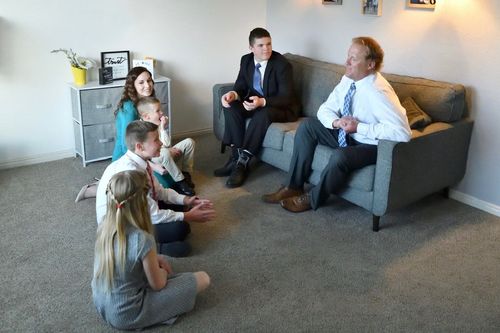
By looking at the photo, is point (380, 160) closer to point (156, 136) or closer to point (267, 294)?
point (267, 294)

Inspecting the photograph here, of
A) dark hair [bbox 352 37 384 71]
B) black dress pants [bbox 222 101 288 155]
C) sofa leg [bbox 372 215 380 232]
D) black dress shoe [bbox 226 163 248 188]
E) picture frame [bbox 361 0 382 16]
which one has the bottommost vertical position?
sofa leg [bbox 372 215 380 232]

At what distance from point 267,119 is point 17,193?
1858 millimetres

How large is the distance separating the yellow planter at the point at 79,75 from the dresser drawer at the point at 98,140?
356mm

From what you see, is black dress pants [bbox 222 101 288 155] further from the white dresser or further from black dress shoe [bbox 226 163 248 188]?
the white dresser

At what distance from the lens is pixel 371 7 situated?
392 cm

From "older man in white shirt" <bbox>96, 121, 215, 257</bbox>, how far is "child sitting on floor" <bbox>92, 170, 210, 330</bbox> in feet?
1.48

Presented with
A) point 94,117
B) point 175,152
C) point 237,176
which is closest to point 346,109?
point 237,176

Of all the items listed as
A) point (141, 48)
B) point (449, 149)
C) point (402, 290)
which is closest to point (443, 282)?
point (402, 290)

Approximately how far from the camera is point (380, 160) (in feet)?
9.76

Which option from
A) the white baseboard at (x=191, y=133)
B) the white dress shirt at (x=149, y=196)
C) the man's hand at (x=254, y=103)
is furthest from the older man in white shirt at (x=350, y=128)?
the white baseboard at (x=191, y=133)

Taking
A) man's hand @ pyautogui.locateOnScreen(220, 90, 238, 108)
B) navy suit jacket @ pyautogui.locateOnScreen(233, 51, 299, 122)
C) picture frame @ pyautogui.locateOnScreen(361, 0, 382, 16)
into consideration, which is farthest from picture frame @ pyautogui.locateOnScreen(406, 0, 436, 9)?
man's hand @ pyautogui.locateOnScreen(220, 90, 238, 108)

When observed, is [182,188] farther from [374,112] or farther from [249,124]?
[374,112]

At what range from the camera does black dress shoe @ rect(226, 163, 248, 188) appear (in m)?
3.71

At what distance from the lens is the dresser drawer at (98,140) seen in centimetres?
391
